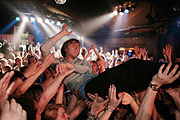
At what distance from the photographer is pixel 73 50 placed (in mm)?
2303

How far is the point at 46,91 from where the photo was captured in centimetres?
144

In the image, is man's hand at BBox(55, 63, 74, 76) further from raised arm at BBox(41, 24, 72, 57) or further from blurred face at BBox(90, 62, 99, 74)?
blurred face at BBox(90, 62, 99, 74)

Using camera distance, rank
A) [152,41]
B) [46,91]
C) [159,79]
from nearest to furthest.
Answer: [159,79] → [46,91] → [152,41]

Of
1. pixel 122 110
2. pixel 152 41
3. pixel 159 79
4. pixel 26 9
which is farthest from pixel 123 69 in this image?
pixel 152 41

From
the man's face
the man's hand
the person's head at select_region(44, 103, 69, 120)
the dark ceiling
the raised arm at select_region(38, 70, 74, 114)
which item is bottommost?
the person's head at select_region(44, 103, 69, 120)

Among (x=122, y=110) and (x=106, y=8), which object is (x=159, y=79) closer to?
(x=122, y=110)

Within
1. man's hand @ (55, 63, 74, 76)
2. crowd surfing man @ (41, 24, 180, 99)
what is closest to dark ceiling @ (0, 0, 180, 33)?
crowd surfing man @ (41, 24, 180, 99)

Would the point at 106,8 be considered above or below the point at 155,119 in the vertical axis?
above

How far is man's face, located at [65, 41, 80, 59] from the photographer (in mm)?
2301

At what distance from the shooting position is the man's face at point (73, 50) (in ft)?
7.55

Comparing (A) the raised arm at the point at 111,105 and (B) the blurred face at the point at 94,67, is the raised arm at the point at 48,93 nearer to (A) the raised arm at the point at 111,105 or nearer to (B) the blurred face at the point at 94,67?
(A) the raised arm at the point at 111,105

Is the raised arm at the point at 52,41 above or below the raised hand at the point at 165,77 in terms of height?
above

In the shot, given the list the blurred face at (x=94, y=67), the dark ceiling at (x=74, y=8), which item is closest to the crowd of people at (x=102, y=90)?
the blurred face at (x=94, y=67)

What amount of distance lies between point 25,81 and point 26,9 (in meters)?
6.54
